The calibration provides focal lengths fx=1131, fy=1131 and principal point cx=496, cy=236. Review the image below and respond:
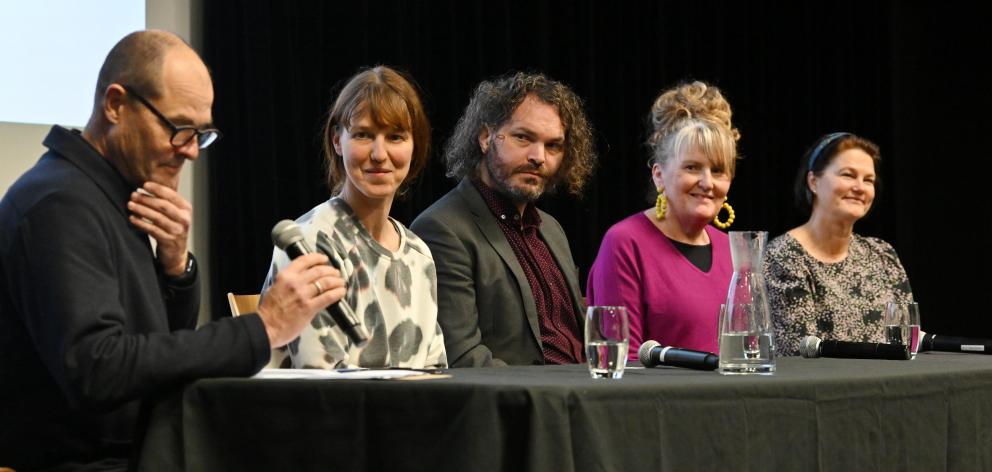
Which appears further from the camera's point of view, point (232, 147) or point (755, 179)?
point (755, 179)

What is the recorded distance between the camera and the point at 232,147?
4.76 m

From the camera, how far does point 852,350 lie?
2410mm

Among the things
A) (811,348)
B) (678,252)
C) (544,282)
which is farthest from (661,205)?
(811,348)

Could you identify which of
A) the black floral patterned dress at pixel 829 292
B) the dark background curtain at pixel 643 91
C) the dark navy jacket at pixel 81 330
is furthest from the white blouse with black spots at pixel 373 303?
the dark background curtain at pixel 643 91

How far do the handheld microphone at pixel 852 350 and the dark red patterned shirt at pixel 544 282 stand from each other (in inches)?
23.9

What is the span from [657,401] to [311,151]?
357 cm

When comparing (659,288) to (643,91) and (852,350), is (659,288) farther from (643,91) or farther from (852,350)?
(643,91)

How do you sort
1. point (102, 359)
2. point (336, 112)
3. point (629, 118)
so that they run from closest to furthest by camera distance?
1. point (102, 359)
2. point (336, 112)
3. point (629, 118)

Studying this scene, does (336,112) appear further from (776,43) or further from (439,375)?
(776,43)

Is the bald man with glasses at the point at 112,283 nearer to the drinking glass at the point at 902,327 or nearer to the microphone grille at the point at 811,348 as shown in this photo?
the microphone grille at the point at 811,348

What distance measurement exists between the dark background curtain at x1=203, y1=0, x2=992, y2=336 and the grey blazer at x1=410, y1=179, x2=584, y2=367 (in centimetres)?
218

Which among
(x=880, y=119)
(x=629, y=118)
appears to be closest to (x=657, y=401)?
(x=629, y=118)

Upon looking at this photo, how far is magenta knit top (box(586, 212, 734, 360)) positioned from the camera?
3010 millimetres

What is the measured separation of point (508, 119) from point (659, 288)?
0.61 metres
